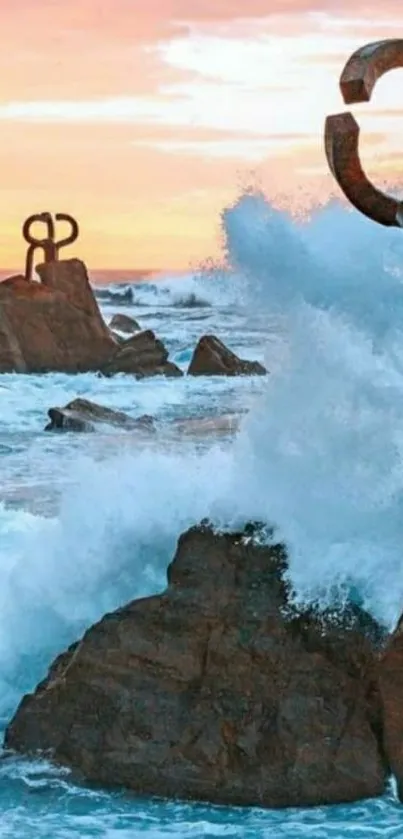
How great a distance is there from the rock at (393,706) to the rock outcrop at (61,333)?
18654mm

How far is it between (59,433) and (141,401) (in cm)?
411

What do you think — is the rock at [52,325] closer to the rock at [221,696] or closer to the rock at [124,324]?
the rock at [124,324]

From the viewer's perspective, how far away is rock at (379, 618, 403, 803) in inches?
211

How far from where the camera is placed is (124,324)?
34438 millimetres

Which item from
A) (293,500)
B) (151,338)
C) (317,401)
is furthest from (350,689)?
(151,338)

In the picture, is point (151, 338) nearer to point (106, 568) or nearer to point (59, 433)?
point (59, 433)

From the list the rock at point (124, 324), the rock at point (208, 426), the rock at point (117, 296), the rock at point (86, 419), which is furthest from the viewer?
the rock at point (117, 296)

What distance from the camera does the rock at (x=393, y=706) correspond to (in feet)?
17.6

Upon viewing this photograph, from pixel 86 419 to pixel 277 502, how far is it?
11.5 m

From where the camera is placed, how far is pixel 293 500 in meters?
6.02

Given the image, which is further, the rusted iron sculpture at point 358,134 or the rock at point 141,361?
the rock at point 141,361

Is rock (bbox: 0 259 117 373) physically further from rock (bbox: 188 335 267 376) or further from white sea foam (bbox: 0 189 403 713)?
white sea foam (bbox: 0 189 403 713)

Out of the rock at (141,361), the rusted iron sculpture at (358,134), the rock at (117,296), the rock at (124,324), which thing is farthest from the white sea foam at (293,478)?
the rock at (117,296)

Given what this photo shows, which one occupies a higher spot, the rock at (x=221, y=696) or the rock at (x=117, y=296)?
the rock at (x=117, y=296)
